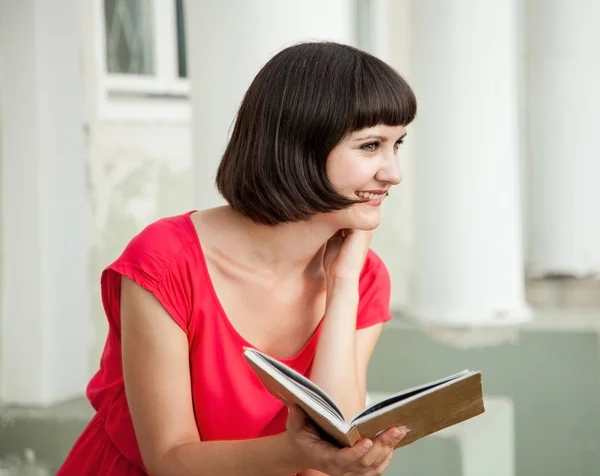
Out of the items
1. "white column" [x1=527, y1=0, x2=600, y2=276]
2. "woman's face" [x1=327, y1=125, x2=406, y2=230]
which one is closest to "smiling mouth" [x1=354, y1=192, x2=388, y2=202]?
"woman's face" [x1=327, y1=125, x2=406, y2=230]

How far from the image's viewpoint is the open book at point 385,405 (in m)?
2.26

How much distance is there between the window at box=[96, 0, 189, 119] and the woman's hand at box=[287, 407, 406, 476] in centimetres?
323

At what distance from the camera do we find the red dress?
277 centimetres

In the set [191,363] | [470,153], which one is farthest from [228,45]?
[470,153]

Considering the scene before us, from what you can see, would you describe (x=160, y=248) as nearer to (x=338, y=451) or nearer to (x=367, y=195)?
(x=367, y=195)

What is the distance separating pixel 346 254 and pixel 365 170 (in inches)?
13.7

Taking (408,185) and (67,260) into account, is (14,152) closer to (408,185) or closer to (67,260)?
(67,260)

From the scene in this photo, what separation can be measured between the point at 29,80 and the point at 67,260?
0.79 m

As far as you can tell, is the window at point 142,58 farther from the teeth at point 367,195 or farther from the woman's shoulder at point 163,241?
the teeth at point 367,195

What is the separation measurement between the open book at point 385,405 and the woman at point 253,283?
20 centimetres

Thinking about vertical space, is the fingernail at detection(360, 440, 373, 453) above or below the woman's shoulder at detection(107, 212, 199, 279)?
below

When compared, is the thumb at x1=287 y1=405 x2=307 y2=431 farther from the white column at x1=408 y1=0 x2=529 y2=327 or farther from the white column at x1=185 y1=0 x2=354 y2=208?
the white column at x1=408 y1=0 x2=529 y2=327

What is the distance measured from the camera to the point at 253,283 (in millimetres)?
2955

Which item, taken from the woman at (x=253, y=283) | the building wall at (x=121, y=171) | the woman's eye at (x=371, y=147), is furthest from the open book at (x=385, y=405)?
the building wall at (x=121, y=171)
